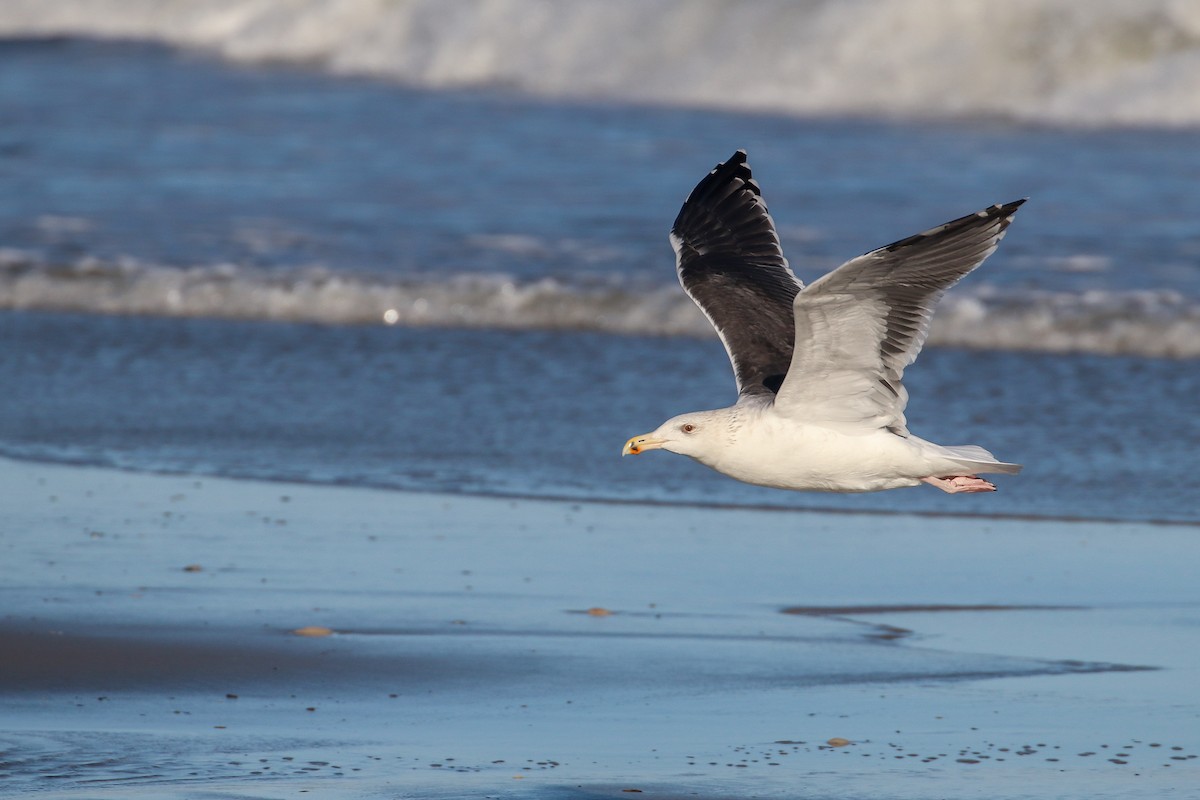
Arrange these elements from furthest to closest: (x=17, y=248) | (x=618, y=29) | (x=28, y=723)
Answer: (x=618, y=29), (x=17, y=248), (x=28, y=723)

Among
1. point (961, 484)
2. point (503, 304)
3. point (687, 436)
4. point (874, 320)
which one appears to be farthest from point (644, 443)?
point (503, 304)

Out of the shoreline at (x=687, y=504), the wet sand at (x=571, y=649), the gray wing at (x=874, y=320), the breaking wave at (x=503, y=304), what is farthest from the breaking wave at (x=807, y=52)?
the gray wing at (x=874, y=320)

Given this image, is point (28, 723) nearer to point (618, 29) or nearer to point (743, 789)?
point (743, 789)

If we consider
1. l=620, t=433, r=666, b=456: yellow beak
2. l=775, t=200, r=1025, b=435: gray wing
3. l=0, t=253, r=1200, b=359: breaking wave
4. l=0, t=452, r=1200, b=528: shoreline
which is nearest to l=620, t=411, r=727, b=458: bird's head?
l=620, t=433, r=666, b=456: yellow beak

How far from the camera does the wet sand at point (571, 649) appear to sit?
5.56 meters

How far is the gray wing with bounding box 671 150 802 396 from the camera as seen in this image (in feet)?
23.3

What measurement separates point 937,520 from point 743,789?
3446 millimetres

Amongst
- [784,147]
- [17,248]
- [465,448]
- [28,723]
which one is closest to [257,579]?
[28,723]

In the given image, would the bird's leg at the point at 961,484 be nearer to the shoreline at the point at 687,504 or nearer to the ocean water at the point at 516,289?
the shoreline at the point at 687,504

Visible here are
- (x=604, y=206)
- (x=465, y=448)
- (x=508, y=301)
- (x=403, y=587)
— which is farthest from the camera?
(x=604, y=206)

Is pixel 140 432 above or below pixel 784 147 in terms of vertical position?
below

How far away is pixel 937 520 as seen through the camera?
8.62 meters

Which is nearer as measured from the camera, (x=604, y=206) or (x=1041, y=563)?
Answer: (x=1041, y=563)

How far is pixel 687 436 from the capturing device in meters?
6.54
